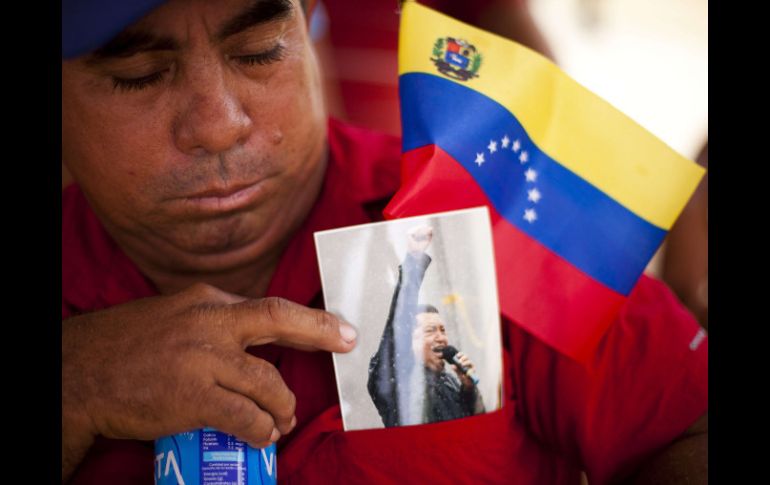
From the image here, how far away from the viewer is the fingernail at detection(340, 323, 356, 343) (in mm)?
905

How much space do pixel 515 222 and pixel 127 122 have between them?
52 centimetres

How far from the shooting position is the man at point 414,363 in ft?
3.01

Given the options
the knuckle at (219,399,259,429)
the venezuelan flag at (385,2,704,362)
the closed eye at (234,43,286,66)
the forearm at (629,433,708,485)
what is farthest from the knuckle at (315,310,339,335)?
the forearm at (629,433,708,485)

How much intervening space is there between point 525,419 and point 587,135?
41 centimetres

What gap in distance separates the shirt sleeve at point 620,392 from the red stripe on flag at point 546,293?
0.17ft

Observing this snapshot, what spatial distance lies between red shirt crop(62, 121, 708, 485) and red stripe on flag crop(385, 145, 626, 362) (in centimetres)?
5

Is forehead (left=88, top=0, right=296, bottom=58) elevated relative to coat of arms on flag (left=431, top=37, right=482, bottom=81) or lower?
elevated

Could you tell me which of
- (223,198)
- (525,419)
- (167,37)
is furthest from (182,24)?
(525,419)

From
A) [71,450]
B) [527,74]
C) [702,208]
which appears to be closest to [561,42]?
[702,208]

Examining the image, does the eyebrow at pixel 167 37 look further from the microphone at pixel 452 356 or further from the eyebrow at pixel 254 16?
the microphone at pixel 452 356

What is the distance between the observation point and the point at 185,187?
40.3 inches

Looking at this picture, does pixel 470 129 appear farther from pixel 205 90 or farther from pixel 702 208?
pixel 702 208

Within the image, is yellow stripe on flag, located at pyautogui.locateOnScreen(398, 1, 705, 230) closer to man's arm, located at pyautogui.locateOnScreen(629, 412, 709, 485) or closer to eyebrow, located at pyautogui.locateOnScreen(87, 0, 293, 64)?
eyebrow, located at pyautogui.locateOnScreen(87, 0, 293, 64)

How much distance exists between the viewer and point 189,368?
88 centimetres
